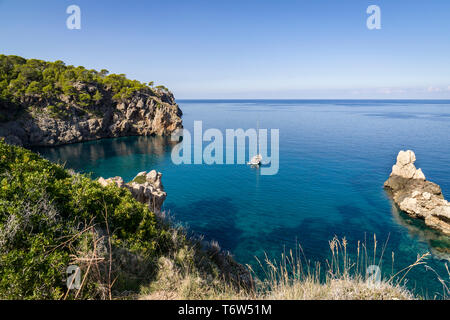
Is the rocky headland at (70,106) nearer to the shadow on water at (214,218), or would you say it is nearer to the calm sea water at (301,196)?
the calm sea water at (301,196)

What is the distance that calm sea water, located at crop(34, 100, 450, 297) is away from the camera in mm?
19375

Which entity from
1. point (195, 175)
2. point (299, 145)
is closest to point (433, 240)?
point (195, 175)

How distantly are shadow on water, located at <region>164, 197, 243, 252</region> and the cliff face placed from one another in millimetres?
36450

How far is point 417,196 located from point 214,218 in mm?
21070

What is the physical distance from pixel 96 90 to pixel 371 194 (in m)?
63.2

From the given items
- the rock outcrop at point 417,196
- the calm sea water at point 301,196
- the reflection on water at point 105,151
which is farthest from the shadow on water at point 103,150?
the rock outcrop at point 417,196

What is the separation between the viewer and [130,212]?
29.0 ft

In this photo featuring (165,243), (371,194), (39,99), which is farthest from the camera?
(39,99)

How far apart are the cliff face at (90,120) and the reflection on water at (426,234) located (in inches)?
2225

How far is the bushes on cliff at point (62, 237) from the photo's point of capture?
4629 mm

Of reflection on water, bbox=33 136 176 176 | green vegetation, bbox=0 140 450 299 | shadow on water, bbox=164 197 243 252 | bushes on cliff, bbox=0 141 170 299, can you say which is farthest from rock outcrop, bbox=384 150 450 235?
reflection on water, bbox=33 136 176 176

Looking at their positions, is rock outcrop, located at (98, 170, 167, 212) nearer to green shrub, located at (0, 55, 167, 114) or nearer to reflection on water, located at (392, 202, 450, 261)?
reflection on water, located at (392, 202, 450, 261)

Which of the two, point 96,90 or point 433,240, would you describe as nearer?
point 433,240
